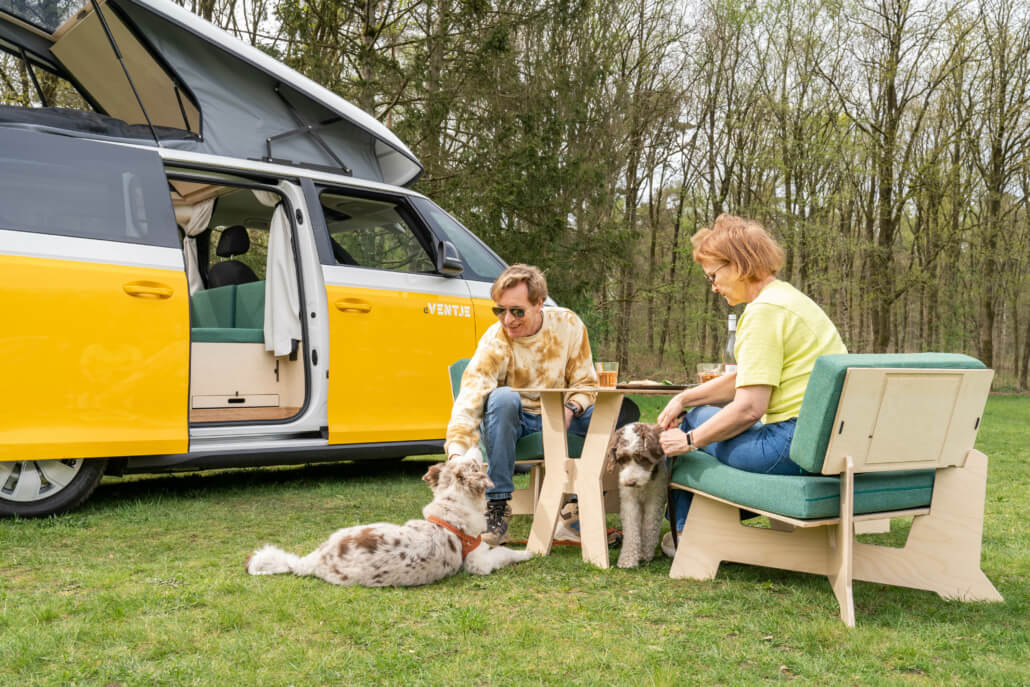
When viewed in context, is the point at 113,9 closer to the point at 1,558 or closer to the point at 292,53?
the point at 1,558

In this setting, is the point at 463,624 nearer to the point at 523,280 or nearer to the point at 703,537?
the point at 703,537

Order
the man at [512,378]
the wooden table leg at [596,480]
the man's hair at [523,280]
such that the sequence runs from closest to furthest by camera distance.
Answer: the wooden table leg at [596,480] < the man at [512,378] < the man's hair at [523,280]

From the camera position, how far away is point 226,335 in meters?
6.02

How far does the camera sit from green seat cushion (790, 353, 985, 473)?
9.55ft

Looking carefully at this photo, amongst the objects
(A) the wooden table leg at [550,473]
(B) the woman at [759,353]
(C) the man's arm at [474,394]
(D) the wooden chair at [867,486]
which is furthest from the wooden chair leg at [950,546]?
(C) the man's arm at [474,394]

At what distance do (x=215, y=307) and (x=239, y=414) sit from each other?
1313 mm

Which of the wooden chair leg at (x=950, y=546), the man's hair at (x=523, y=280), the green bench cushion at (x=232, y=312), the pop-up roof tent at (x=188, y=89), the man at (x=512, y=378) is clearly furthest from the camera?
the green bench cushion at (x=232, y=312)

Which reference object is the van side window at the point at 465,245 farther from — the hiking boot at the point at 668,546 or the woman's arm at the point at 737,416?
the woman's arm at the point at 737,416

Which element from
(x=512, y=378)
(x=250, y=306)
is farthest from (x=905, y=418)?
(x=250, y=306)

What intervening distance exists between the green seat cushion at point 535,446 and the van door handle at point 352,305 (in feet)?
5.90

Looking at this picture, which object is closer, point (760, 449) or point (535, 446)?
point (760, 449)

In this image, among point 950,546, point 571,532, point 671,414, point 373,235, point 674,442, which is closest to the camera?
point 950,546

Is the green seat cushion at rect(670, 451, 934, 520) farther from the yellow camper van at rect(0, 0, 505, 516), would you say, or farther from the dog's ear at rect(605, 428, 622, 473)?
the yellow camper van at rect(0, 0, 505, 516)

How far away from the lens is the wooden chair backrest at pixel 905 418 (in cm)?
296
